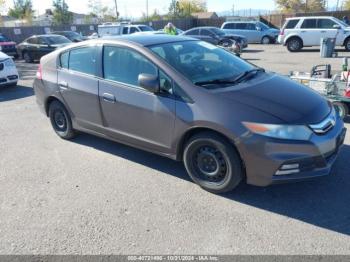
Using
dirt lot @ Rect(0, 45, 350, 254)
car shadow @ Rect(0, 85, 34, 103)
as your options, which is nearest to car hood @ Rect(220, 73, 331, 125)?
dirt lot @ Rect(0, 45, 350, 254)

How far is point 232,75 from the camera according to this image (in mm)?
4176

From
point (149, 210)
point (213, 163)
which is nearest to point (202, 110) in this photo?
point (213, 163)

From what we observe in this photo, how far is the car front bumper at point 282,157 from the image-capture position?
3.30 metres

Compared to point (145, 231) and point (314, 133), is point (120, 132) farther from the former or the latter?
point (314, 133)

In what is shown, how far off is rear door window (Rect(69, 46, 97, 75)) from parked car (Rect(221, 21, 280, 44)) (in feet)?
69.8

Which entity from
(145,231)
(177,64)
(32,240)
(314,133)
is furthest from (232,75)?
(32,240)

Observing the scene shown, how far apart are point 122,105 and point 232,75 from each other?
4.57 ft

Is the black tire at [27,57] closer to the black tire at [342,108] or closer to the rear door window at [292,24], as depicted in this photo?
the rear door window at [292,24]

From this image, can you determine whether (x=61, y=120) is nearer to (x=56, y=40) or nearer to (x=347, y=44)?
(x=56, y=40)

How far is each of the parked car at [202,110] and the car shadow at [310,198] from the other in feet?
1.05

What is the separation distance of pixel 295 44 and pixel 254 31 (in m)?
7.06

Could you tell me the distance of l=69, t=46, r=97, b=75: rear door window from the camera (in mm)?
4754

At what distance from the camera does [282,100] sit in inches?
142

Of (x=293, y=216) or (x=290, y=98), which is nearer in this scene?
(x=293, y=216)
